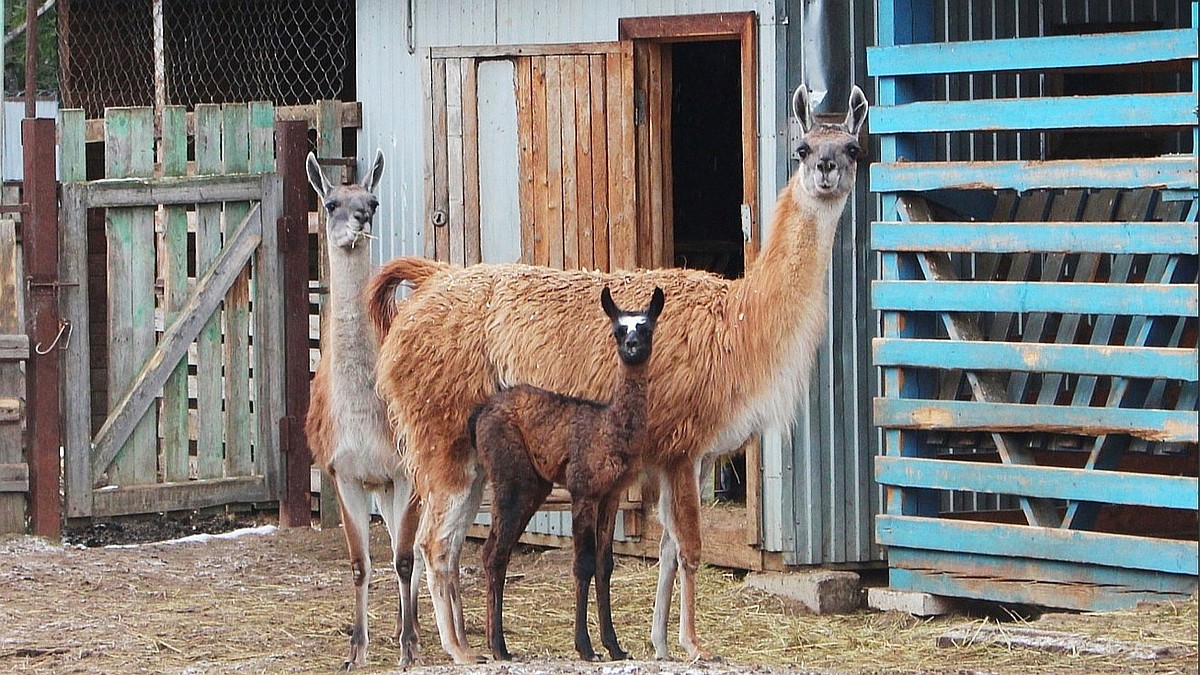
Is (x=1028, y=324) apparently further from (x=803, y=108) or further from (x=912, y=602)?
(x=803, y=108)

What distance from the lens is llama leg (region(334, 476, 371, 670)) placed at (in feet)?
24.6

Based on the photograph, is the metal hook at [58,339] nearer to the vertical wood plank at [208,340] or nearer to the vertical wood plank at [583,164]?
the vertical wood plank at [208,340]

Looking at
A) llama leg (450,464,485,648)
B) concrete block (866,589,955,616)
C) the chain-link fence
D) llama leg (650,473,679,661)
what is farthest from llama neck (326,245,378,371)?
the chain-link fence

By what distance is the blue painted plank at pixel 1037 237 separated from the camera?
24.2 feet

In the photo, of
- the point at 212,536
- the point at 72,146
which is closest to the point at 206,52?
the point at 72,146

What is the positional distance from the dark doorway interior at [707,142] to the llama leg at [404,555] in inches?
210

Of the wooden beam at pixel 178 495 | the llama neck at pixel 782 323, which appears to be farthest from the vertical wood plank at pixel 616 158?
the wooden beam at pixel 178 495

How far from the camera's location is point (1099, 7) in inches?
388

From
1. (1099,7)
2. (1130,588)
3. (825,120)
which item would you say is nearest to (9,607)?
(825,120)

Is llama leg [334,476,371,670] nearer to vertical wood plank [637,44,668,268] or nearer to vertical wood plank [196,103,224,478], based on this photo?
vertical wood plank [637,44,668,268]

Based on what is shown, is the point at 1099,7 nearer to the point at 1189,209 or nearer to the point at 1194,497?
the point at 1189,209

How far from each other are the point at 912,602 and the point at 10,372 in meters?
4.70

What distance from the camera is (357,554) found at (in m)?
7.56

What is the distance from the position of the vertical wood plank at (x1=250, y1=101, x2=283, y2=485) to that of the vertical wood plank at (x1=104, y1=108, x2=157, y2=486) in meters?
0.64
